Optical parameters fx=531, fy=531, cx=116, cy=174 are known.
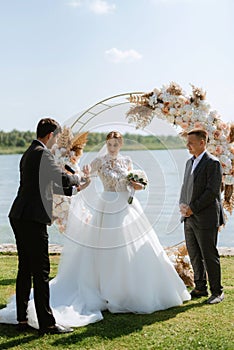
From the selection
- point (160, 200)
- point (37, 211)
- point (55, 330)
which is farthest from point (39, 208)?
point (160, 200)

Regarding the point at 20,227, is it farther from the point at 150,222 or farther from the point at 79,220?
the point at 150,222

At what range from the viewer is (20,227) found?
4555mm

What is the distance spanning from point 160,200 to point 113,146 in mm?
2000

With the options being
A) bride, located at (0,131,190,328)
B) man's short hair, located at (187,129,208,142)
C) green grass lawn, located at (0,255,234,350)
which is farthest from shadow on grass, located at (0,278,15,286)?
man's short hair, located at (187,129,208,142)

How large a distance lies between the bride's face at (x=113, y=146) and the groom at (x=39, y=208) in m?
1.34

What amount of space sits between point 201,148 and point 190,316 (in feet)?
5.88

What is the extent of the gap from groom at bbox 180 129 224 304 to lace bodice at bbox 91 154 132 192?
71 centimetres

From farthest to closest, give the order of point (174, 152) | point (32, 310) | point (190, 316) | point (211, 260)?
point (174, 152), point (211, 260), point (190, 316), point (32, 310)

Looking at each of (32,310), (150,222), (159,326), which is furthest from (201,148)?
(32,310)

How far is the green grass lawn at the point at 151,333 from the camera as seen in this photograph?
452 centimetres

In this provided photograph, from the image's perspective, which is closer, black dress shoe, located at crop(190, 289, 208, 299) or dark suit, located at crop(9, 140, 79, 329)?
dark suit, located at crop(9, 140, 79, 329)

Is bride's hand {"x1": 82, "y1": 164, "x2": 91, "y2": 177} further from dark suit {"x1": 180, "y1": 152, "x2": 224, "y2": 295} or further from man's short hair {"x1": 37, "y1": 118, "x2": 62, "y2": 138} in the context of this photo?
man's short hair {"x1": 37, "y1": 118, "x2": 62, "y2": 138}

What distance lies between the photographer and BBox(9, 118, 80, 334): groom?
4492 mm

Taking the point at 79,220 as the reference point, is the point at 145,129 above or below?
above
